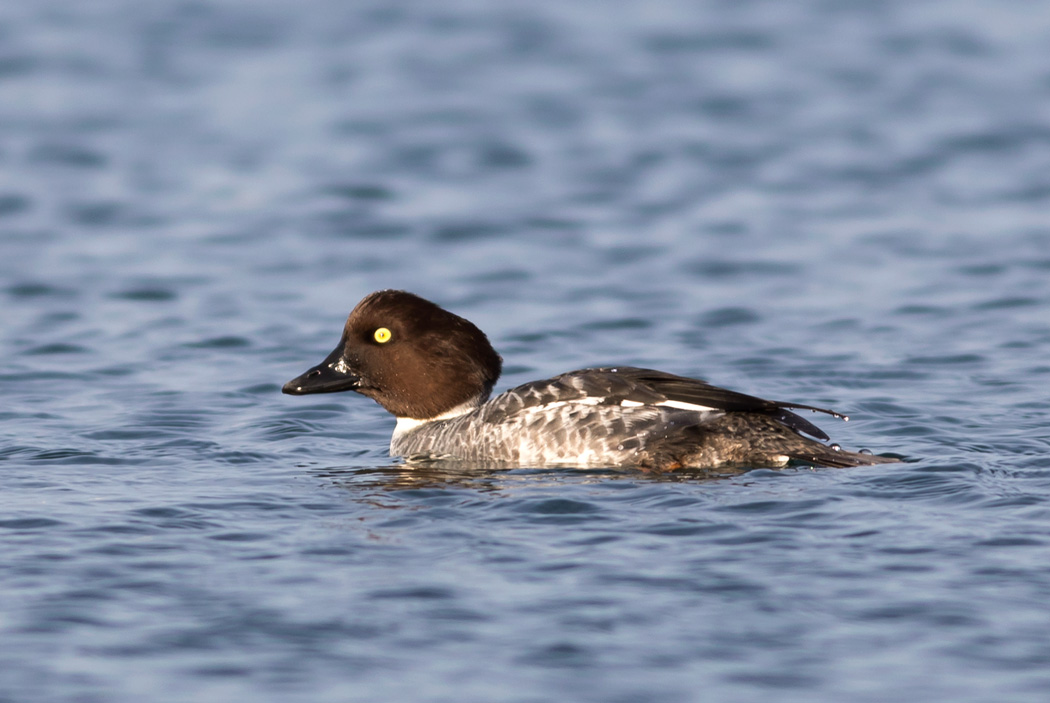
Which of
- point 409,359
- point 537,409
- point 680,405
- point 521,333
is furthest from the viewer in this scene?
point 521,333

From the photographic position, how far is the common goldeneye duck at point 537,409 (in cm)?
925

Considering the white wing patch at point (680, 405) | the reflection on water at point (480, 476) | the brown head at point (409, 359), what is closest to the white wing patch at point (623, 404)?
the white wing patch at point (680, 405)

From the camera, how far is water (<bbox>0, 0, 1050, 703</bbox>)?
259 inches

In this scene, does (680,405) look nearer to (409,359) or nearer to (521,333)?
(409,359)

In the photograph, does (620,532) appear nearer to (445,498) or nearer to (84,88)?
(445,498)

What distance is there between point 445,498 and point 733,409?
1910mm

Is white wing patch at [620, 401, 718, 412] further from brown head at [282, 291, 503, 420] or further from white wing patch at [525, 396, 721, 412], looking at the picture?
brown head at [282, 291, 503, 420]

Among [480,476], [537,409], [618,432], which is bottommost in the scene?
[480,476]

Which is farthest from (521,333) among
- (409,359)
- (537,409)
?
(537,409)

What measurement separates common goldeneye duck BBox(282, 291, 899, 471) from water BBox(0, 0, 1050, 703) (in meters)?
0.27

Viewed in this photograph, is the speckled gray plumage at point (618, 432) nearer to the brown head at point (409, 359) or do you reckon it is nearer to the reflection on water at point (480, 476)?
the reflection on water at point (480, 476)

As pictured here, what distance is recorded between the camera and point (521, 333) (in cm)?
1392

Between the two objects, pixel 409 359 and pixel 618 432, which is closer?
pixel 618 432

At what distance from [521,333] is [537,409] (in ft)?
14.0
